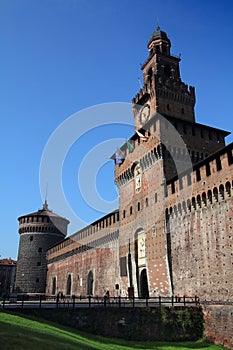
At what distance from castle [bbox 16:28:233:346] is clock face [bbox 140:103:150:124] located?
13 cm

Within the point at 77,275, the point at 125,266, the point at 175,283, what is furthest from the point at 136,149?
the point at 77,275

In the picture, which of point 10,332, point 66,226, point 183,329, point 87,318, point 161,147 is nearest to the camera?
point 10,332

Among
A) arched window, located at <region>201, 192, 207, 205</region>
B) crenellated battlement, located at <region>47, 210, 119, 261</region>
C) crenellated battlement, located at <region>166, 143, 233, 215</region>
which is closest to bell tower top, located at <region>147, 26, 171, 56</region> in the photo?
crenellated battlement, located at <region>166, 143, 233, 215</region>

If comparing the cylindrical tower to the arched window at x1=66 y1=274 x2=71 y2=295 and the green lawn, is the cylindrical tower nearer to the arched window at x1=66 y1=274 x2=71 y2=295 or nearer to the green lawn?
the arched window at x1=66 y1=274 x2=71 y2=295

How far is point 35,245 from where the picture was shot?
53.4m

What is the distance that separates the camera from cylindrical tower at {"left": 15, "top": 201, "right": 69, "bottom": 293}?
52219 millimetres

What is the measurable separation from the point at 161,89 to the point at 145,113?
2739 mm

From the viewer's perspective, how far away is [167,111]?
1198 inches

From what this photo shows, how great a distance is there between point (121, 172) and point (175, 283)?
14.1 m

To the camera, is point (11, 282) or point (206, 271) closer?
point (206, 271)

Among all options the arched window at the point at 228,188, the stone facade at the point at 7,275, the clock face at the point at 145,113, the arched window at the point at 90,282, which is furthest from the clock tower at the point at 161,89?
the stone facade at the point at 7,275

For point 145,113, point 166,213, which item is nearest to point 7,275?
point 145,113

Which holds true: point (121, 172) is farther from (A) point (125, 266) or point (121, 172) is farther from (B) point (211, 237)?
(B) point (211, 237)

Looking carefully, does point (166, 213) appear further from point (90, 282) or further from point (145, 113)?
point (90, 282)
